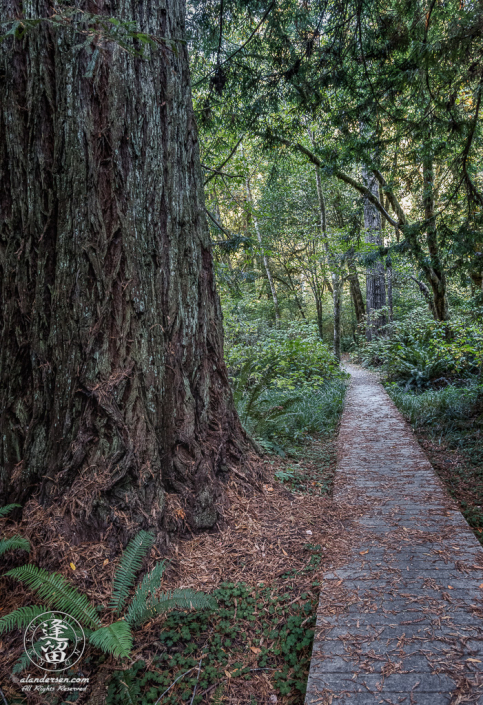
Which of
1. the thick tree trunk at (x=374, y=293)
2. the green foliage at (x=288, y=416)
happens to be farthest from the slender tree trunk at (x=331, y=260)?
the green foliage at (x=288, y=416)

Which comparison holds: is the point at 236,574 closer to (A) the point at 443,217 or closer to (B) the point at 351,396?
(A) the point at 443,217

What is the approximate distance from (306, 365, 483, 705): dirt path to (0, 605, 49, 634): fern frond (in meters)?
1.32

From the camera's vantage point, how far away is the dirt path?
1629mm

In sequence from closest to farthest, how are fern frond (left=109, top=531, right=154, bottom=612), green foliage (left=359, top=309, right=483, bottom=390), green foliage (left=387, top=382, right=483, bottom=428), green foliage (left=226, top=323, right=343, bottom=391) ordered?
fern frond (left=109, top=531, right=154, bottom=612) < green foliage (left=387, top=382, right=483, bottom=428) < green foliage (left=359, top=309, right=483, bottom=390) < green foliage (left=226, top=323, right=343, bottom=391)

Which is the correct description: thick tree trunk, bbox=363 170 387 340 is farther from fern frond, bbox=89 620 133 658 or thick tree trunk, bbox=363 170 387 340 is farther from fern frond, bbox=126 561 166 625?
fern frond, bbox=89 620 133 658

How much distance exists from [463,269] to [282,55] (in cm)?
405

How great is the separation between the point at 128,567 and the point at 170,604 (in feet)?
1.01

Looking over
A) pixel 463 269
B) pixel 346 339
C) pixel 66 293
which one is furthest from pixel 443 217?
pixel 346 339

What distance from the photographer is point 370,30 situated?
193 inches

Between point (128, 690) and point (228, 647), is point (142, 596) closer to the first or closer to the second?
point (128, 690)

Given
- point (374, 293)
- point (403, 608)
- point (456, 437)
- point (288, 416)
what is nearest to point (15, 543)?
point (403, 608)

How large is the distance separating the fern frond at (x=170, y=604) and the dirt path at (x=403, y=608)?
0.60 metres

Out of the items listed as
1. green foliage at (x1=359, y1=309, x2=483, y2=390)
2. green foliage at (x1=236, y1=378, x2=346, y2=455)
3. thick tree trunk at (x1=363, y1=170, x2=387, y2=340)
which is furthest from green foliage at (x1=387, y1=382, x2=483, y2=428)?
thick tree trunk at (x1=363, y1=170, x2=387, y2=340)

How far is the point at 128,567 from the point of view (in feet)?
6.87
